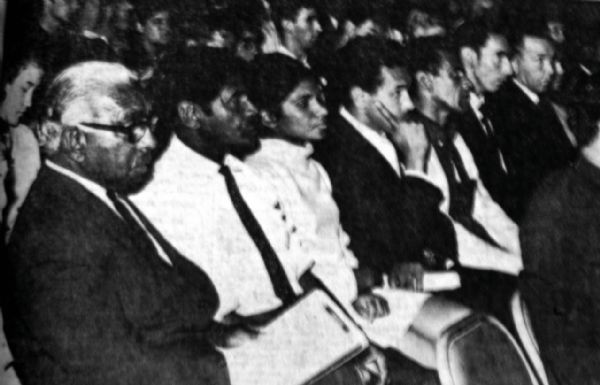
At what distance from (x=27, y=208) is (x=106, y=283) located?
0.18m

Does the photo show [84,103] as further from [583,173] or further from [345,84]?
[583,173]

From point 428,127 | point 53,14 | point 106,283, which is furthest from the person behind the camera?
point 428,127

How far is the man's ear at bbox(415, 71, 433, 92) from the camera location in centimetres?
137

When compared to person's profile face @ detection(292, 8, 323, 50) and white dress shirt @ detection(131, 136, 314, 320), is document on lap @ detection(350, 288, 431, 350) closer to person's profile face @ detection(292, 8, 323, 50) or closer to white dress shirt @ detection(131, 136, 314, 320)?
white dress shirt @ detection(131, 136, 314, 320)

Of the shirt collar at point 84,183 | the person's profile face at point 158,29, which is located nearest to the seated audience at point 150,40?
the person's profile face at point 158,29

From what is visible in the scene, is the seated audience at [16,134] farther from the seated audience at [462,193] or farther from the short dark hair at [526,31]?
the short dark hair at [526,31]

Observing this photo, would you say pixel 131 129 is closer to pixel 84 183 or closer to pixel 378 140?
pixel 84 183

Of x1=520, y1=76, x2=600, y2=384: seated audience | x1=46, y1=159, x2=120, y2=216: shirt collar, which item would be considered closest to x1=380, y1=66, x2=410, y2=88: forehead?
x1=520, y1=76, x2=600, y2=384: seated audience

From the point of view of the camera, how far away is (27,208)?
1.16 meters

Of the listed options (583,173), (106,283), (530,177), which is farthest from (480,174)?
(106,283)

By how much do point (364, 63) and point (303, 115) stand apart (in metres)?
0.16

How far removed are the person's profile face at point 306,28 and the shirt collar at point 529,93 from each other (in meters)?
0.41

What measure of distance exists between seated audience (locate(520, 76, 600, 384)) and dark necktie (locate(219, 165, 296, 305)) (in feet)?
1.42

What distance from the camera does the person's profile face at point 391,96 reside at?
1.33 metres
